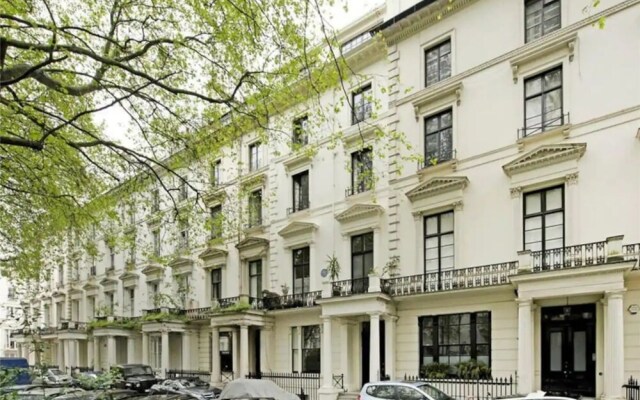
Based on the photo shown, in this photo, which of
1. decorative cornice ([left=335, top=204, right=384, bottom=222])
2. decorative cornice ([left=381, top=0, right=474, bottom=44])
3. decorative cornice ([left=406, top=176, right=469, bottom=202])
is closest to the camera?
decorative cornice ([left=406, top=176, right=469, bottom=202])

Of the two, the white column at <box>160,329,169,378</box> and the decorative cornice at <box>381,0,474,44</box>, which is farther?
the white column at <box>160,329,169,378</box>

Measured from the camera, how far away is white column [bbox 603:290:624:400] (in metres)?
14.6

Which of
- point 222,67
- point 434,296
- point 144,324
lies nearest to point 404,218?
point 434,296

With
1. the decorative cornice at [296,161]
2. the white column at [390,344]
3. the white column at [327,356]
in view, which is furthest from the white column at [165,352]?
the white column at [390,344]

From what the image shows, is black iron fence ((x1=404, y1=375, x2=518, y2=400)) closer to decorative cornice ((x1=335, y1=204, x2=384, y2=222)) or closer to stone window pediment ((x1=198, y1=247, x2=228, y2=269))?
decorative cornice ((x1=335, y1=204, x2=384, y2=222))

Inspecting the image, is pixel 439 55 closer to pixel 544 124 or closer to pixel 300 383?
pixel 544 124

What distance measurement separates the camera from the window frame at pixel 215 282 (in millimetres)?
32344

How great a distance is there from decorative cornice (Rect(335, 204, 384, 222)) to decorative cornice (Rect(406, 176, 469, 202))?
1.74 metres

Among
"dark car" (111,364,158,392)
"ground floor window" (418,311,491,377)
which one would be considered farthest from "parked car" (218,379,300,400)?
"dark car" (111,364,158,392)

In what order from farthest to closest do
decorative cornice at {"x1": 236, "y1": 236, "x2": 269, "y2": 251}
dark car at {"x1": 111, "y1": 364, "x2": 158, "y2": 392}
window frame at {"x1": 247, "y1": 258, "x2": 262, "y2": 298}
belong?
window frame at {"x1": 247, "y1": 258, "x2": 262, "y2": 298}
decorative cornice at {"x1": 236, "y1": 236, "x2": 269, "y2": 251}
dark car at {"x1": 111, "y1": 364, "x2": 158, "y2": 392}

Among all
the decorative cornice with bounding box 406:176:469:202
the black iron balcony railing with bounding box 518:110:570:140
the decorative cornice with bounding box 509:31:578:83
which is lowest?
the decorative cornice with bounding box 406:176:469:202

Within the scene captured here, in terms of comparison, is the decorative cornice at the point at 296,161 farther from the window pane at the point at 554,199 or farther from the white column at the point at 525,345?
the white column at the point at 525,345

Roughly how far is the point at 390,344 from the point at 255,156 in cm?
1387

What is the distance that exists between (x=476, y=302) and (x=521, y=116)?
6.56 m
